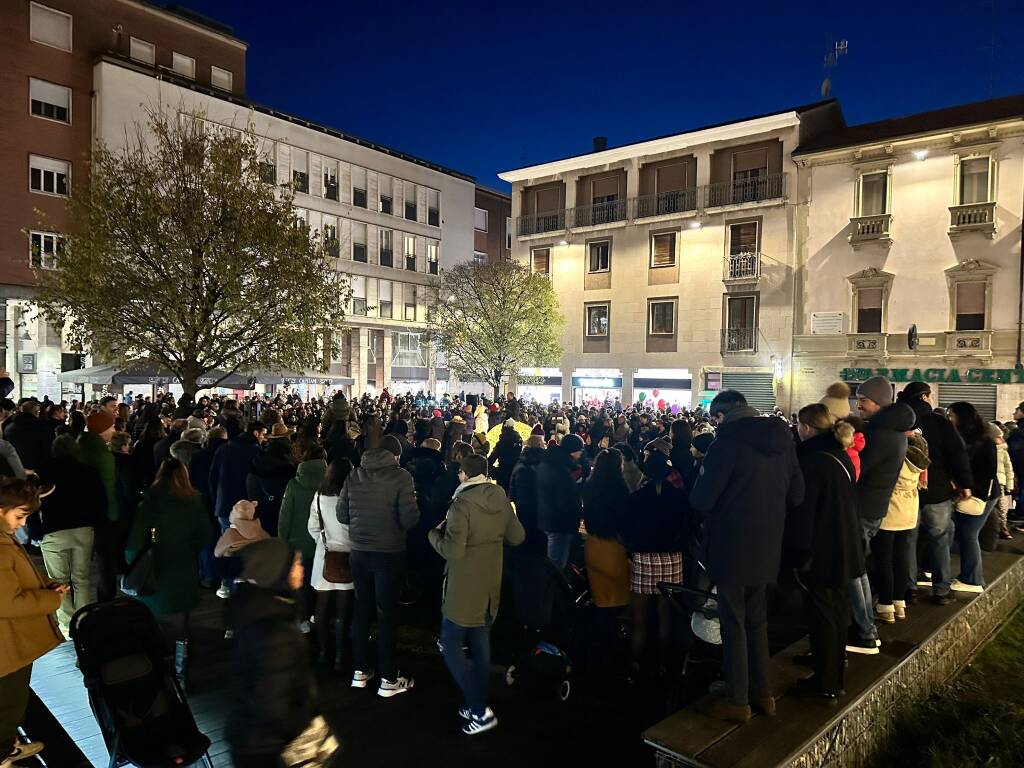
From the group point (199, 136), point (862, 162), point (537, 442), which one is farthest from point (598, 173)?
point (537, 442)

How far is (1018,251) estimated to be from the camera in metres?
21.9

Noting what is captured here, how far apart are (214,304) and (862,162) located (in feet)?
77.2

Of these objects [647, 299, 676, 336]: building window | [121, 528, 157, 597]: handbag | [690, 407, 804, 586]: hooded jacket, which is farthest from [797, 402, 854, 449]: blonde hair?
[647, 299, 676, 336]: building window

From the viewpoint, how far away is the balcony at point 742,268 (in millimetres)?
27188

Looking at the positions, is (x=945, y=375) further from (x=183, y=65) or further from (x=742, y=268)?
(x=183, y=65)

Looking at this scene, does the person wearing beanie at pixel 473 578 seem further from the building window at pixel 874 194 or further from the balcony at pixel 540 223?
the balcony at pixel 540 223

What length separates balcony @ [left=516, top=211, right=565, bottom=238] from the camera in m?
32.7

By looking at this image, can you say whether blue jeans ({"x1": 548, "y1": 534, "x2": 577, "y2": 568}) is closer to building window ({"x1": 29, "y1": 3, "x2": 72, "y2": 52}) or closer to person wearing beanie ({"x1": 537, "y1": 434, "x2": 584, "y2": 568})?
person wearing beanie ({"x1": 537, "y1": 434, "x2": 584, "y2": 568})

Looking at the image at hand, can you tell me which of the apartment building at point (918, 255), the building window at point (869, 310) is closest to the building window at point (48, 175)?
the apartment building at point (918, 255)

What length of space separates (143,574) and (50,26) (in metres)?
30.7

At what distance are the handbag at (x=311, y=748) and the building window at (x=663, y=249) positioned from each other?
28.3m

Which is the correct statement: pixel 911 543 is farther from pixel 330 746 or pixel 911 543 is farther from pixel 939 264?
pixel 939 264

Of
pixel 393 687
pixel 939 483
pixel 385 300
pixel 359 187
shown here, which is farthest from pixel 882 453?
pixel 359 187

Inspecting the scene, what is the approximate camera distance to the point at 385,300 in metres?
39.7
